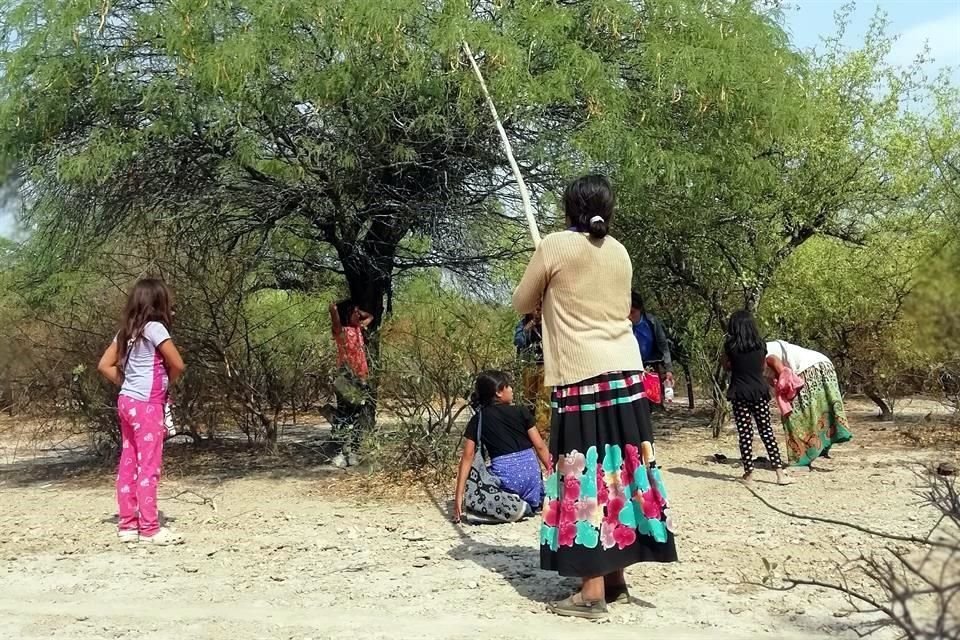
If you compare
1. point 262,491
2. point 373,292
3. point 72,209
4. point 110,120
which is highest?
point 110,120

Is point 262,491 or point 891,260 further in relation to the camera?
point 891,260

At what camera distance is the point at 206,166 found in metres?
7.75

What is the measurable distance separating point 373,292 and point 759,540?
4.41m

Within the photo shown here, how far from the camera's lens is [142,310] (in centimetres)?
597

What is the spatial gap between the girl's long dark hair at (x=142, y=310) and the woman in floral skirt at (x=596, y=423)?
2.87 m

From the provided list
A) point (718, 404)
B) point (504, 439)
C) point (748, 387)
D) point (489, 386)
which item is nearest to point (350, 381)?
point (489, 386)

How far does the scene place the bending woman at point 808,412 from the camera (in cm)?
802

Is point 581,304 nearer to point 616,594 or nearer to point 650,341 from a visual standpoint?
point 616,594

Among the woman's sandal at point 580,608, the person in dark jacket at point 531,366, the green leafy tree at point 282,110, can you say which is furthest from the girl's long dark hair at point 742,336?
the woman's sandal at point 580,608

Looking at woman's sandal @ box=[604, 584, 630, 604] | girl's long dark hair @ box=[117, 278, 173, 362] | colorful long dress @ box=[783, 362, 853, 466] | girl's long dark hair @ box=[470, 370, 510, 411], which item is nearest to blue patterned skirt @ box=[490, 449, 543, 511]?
girl's long dark hair @ box=[470, 370, 510, 411]

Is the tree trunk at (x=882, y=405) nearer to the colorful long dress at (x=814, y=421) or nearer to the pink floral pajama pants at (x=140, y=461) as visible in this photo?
the colorful long dress at (x=814, y=421)

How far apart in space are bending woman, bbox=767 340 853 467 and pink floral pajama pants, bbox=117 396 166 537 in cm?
495

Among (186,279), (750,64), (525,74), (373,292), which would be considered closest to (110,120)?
(186,279)

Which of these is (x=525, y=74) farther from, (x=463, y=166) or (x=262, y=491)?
(x=262, y=491)
